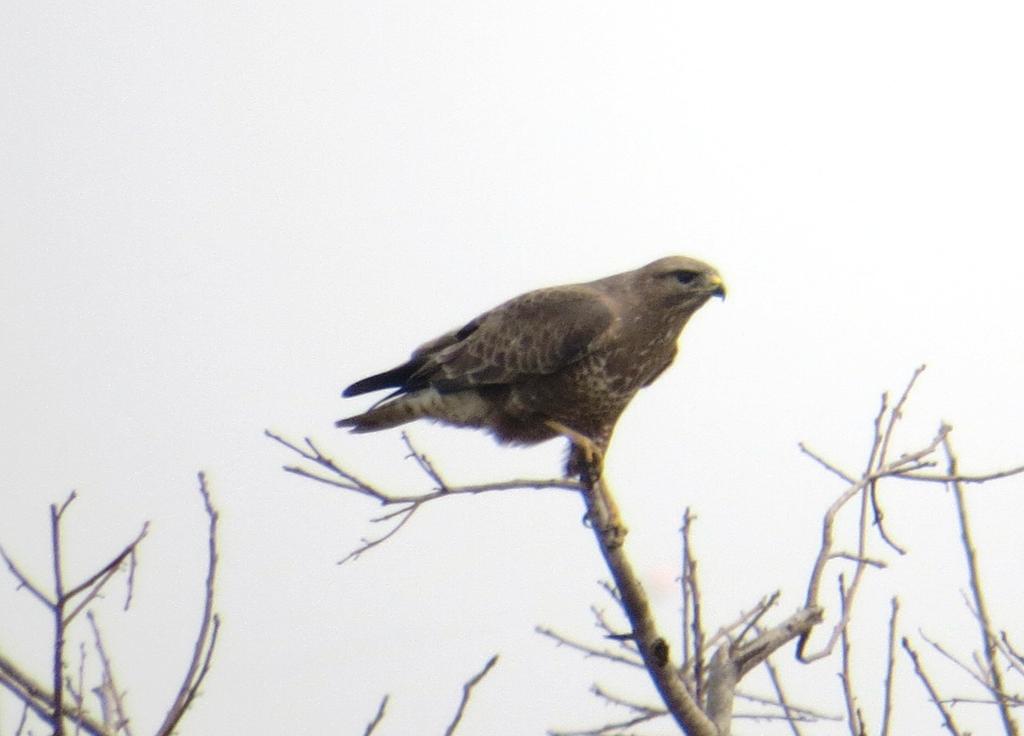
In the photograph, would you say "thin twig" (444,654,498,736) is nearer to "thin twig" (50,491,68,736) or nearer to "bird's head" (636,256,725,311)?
"thin twig" (50,491,68,736)

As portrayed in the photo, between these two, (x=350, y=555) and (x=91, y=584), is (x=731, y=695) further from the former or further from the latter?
(x=91, y=584)

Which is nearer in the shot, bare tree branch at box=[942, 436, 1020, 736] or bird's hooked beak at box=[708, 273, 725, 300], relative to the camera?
bare tree branch at box=[942, 436, 1020, 736]

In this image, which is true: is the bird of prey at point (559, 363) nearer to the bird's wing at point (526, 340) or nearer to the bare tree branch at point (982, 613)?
the bird's wing at point (526, 340)

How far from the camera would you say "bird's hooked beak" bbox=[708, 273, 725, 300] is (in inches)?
255

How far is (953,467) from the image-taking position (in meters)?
4.46

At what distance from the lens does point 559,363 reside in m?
6.24

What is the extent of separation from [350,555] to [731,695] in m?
1.27

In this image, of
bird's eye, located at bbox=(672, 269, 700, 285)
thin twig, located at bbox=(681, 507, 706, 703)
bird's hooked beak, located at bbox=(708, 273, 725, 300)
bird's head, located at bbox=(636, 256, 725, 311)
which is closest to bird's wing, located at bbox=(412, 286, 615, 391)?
bird's head, located at bbox=(636, 256, 725, 311)

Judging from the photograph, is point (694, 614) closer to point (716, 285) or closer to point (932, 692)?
point (932, 692)

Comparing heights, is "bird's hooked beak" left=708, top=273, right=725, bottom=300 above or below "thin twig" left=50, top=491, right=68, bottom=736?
above

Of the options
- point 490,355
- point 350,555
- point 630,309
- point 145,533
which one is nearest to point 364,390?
point 490,355

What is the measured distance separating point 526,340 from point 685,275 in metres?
0.85

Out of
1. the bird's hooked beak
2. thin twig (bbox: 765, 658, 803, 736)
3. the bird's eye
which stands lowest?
thin twig (bbox: 765, 658, 803, 736)

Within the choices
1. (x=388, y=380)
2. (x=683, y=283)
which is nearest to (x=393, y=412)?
(x=388, y=380)
